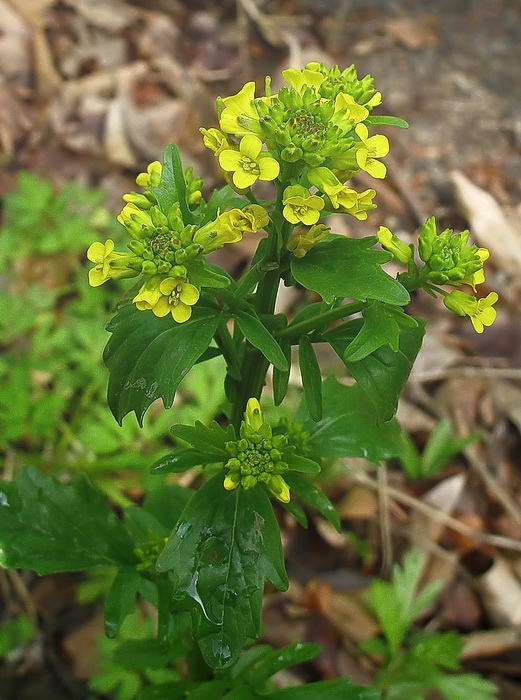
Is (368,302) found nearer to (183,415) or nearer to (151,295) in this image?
(151,295)

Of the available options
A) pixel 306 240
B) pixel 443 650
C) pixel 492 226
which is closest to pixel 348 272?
pixel 306 240

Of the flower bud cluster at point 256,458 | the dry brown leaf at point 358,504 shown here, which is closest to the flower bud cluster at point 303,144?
the flower bud cluster at point 256,458

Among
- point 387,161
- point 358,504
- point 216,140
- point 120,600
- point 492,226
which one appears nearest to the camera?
point 216,140

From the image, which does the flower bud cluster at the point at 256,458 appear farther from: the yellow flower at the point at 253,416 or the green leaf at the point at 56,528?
the green leaf at the point at 56,528

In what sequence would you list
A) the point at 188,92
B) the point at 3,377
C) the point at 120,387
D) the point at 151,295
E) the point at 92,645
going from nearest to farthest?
the point at 151,295 → the point at 120,387 → the point at 92,645 → the point at 3,377 → the point at 188,92

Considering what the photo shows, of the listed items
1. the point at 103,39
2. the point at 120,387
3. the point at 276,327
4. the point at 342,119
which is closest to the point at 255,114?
the point at 342,119

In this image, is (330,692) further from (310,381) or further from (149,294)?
(149,294)

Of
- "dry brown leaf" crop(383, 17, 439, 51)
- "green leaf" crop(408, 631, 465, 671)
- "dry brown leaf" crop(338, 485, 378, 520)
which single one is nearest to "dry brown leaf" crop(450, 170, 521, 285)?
"dry brown leaf" crop(383, 17, 439, 51)
